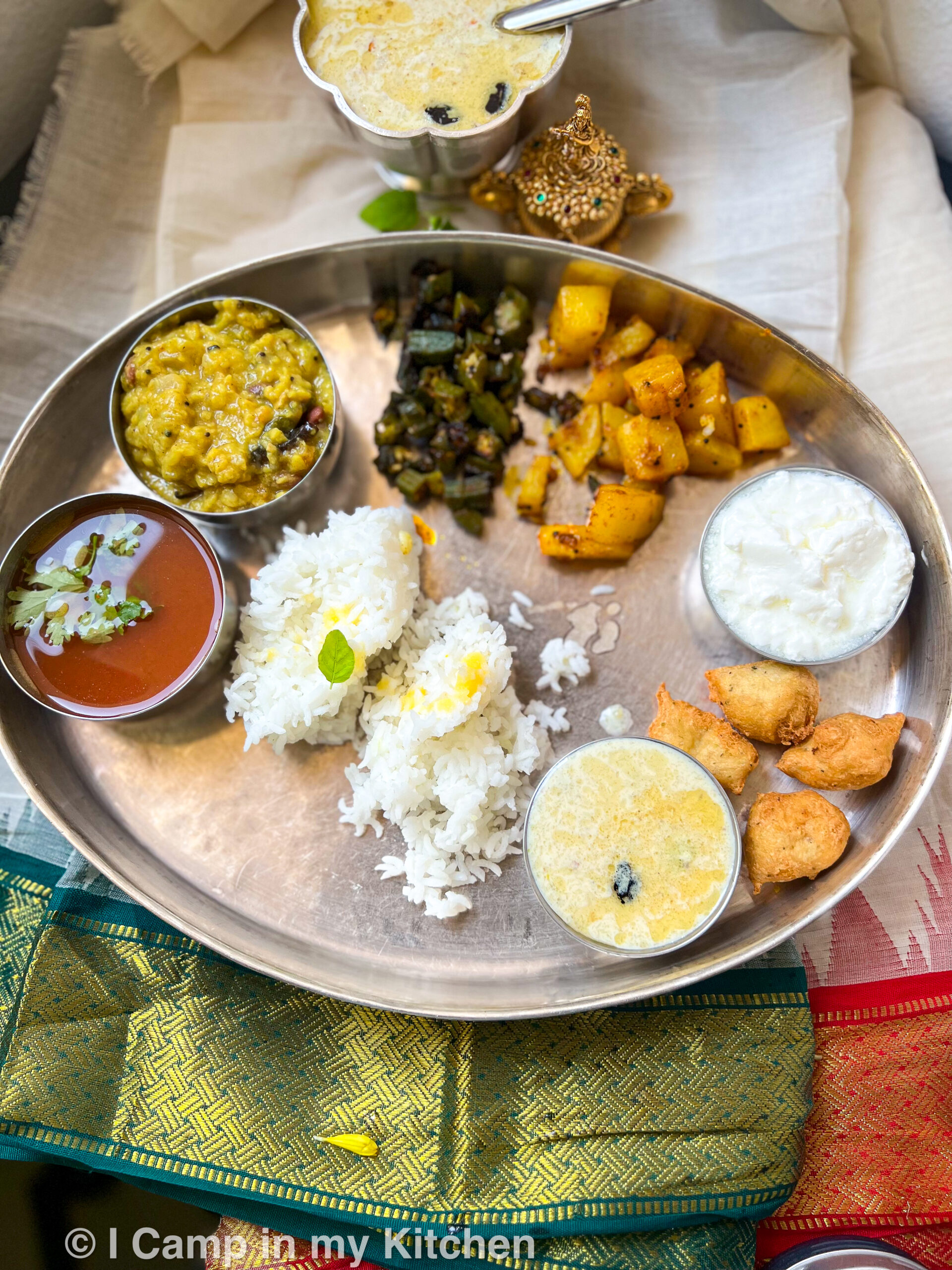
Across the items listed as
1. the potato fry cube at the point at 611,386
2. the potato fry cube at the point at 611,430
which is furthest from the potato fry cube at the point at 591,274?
the potato fry cube at the point at 611,430

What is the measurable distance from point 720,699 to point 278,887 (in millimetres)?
1471

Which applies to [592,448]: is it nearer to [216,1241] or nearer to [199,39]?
[199,39]

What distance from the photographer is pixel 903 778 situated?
2.76 m

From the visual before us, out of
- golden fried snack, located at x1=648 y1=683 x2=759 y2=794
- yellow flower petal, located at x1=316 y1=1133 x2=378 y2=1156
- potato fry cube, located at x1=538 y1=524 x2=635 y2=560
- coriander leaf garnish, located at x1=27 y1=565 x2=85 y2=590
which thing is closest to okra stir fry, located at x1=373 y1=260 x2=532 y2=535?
potato fry cube, located at x1=538 y1=524 x2=635 y2=560

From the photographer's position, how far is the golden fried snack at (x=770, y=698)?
2727 millimetres

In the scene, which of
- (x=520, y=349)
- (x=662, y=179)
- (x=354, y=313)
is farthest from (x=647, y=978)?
(x=662, y=179)

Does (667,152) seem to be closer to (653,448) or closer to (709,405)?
(709,405)

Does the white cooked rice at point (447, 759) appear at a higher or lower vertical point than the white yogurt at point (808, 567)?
lower

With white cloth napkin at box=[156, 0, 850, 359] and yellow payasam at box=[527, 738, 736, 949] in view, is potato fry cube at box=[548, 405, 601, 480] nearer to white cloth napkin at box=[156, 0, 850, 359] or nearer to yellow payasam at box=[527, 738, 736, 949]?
white cloth napkin at box=[156, 0, 850, 359]

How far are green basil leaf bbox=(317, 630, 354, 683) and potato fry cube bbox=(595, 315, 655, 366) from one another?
1238 millimetres

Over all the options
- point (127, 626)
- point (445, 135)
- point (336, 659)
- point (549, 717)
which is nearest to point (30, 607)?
point (127, 626)

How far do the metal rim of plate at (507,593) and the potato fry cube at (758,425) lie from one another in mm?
97

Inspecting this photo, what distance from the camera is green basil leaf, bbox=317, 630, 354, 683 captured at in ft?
8.83

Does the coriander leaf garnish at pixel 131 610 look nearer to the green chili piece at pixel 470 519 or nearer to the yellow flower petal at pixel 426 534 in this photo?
the yellow flower petal at pixel 426 534
